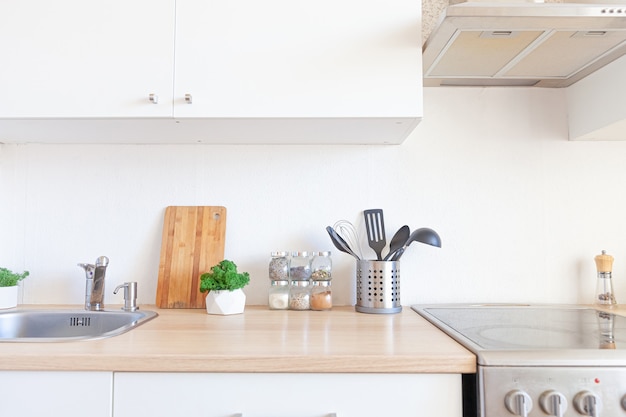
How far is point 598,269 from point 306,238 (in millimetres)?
936

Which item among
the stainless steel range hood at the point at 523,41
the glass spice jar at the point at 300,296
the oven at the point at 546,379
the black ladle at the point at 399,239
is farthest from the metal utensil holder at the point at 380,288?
the stainless steel range hood at the point at 523,41

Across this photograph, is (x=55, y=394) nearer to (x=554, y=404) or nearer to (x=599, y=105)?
(x=554, y=404)

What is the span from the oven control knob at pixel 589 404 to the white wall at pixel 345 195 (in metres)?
0.66

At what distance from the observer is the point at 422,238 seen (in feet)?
4.48

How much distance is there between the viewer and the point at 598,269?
1396 mm

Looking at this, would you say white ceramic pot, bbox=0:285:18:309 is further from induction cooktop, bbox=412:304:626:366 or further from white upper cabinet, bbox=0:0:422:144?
induction cooktop, bbox=412:304:626:366

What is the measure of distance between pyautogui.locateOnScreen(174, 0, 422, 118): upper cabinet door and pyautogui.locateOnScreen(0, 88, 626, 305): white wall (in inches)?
13.8

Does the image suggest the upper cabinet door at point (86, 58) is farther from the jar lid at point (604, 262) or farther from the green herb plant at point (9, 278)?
the jar lid at point (604, 262)

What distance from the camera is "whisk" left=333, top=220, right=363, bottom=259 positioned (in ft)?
4.81

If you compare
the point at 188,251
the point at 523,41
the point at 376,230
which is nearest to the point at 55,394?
the point at 188,251

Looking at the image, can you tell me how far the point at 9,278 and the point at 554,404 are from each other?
149 cm

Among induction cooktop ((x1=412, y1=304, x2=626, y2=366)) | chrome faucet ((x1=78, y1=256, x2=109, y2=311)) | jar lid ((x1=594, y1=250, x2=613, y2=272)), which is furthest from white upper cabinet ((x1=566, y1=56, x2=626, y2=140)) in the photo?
chrome faucet ((x1=78, y1=256, x2=109, y2=311))

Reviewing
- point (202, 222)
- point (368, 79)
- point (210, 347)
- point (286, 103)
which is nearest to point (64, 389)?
point (210, 347)

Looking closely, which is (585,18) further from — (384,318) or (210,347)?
(210,347)
